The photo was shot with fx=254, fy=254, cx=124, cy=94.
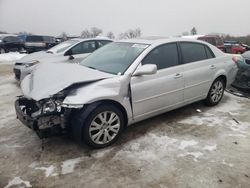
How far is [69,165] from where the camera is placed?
311 cm

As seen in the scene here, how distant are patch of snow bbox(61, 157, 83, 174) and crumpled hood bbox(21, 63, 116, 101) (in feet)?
2.83

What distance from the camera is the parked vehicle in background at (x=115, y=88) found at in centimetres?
321

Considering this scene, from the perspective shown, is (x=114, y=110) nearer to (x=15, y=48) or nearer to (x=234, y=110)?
(x=234, y=110)

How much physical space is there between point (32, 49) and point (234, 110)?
1684 centimetres

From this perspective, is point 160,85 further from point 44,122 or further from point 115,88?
point 44,122

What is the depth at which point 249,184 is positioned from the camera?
109 inches

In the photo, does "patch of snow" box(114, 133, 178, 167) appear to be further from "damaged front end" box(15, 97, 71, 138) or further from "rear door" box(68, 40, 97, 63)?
"rear door" box(68, 40, 97, 63)

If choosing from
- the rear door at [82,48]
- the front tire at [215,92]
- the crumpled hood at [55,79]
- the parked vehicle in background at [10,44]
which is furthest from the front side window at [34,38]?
the front tire at [215,92]

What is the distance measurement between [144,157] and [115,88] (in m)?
0.99

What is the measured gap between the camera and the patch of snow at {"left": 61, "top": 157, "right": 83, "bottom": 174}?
3.01 metres

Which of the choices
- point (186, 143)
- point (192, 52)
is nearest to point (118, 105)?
point (186, 143)

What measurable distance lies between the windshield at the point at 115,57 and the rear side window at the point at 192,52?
0.85m

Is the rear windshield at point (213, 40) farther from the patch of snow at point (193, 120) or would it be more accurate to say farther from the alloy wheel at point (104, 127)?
the alloy wheel at point (104, 127)

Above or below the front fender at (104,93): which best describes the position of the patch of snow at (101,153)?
below
